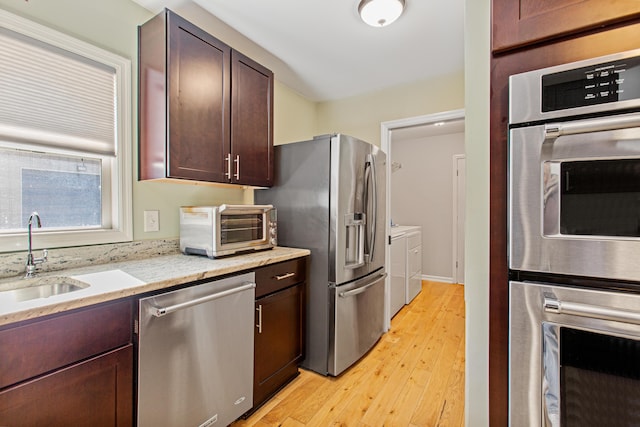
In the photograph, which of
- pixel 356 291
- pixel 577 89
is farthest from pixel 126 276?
pixel 577 89

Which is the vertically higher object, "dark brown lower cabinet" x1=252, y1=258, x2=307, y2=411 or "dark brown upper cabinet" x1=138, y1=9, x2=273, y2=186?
"dark brown upper cabinet" x1=138, y1=9, x2=273, y2=186

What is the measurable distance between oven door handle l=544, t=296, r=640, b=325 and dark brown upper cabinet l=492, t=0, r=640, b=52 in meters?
0.77

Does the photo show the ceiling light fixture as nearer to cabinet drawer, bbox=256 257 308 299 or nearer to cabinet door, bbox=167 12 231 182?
cabinet door, bbox=167 12 231 182

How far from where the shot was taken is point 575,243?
2.56 ft

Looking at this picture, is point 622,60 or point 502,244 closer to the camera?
point 622,60

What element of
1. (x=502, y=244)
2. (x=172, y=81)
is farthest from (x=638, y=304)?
(x=172, y=81)

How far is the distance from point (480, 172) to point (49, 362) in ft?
5.36

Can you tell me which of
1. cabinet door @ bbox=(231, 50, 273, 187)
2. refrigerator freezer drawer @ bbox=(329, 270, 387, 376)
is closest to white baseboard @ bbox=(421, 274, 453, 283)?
refrigerator freezer drawer @ bbox=(329, 270, 387, 376)

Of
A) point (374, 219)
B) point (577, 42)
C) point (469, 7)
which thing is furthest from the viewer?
point (374, 219)

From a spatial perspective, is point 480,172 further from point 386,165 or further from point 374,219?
point 386,165

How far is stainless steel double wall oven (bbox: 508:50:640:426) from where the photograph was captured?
733 mm

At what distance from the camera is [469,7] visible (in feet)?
3.66

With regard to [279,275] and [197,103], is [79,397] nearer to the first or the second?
[279,275]

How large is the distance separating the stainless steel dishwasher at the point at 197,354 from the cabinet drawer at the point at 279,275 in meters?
0.08
